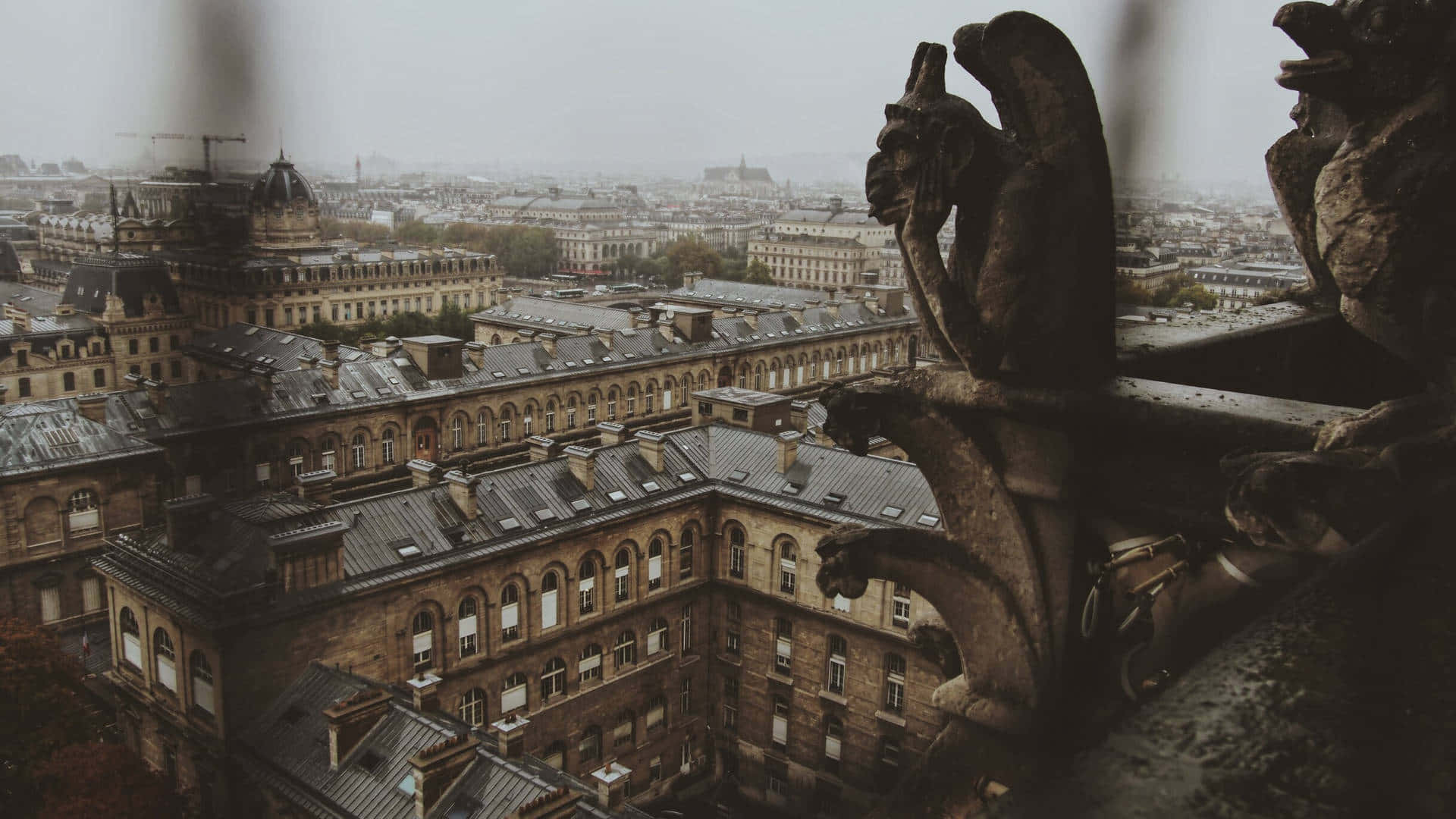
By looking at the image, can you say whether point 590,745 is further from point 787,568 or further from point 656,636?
point 787,568

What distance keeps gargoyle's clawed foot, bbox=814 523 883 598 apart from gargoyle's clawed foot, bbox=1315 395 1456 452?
1.81m

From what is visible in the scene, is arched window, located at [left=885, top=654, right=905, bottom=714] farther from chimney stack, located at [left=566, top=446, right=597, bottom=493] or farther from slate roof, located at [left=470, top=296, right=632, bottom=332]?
slate roof, located at [left=470, top=296, right=632, bottom=332]

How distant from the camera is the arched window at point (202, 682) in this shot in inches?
946

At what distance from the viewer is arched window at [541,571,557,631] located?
30641mm

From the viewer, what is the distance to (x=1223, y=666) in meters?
2.63

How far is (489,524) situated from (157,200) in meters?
22.0

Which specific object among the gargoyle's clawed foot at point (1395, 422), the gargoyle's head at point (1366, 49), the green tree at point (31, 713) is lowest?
the green tree at point (31, 713)

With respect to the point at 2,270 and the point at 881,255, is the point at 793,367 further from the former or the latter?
the point at 881,255

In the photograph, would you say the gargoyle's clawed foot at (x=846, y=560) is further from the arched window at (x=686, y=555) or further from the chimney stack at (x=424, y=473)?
the arched window at (x=686, y=555)

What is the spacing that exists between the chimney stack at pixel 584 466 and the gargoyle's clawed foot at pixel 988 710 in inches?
1122

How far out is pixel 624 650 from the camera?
3291 centimetres

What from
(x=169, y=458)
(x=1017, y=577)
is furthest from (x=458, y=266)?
(x=1017, y=577)

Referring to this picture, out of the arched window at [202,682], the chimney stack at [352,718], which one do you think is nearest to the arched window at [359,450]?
the arched window at [202,682]

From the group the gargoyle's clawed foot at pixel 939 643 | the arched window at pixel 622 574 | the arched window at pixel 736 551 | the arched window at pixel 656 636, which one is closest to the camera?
the gargoyle's clawed foot at pixel 939 643
